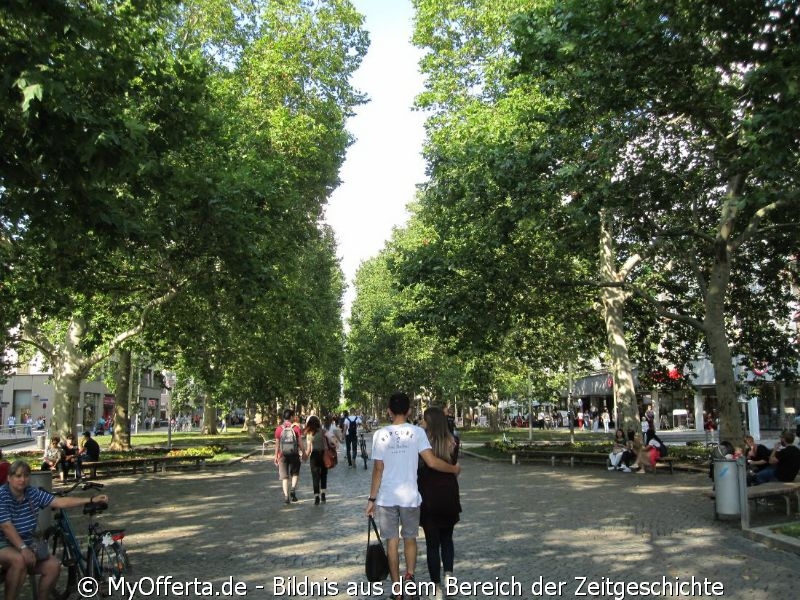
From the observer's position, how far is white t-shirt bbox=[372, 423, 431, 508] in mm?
6188

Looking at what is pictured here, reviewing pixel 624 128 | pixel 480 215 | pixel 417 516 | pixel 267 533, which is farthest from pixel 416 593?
pixel 480 215

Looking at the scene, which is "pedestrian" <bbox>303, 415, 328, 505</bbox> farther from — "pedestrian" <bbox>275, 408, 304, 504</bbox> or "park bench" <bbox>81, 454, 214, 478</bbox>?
"park bench" <bbox>81, 454, 214, 478</bbox>

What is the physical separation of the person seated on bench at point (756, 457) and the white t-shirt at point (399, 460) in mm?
9143

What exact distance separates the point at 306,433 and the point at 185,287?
6544mm

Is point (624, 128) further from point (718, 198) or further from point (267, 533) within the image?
point (267, 533)

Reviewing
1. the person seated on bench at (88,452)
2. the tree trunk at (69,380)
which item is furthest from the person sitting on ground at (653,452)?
the tree trunk at (69,380)

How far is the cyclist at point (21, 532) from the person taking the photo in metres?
5.96

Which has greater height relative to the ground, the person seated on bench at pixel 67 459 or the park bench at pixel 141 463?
the person seated on bench at pixel 67 459

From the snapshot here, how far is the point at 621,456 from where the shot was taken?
20438mm

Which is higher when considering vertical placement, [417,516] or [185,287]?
[185,287]

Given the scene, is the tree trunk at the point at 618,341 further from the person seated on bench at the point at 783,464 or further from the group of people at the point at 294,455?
the group of people at the point at 294,455

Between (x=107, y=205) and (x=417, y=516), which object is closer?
(x=417, y=516)

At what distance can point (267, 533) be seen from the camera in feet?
33.5

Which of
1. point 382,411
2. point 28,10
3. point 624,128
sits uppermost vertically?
point 624,128
